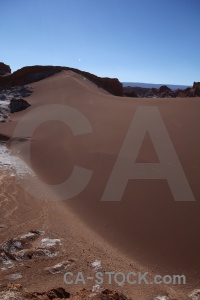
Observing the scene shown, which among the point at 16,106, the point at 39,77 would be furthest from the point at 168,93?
the point at 16,106

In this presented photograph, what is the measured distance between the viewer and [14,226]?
6773mm

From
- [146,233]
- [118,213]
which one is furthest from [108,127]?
[146,233]

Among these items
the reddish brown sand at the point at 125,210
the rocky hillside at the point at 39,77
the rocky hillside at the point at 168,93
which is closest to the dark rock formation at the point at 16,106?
the reddish brown sand at the point at 125,210

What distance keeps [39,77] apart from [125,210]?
25.7 m

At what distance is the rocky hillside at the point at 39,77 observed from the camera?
30.4 m

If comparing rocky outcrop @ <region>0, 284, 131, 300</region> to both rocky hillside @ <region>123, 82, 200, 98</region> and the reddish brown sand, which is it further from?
rocky hillside @ <region>123, 82, 200, 98</region>

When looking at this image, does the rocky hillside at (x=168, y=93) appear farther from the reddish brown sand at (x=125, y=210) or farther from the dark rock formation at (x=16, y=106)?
the reddish brown sand at (x=125, y=210)

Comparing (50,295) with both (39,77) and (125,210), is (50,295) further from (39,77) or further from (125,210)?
(39,77)

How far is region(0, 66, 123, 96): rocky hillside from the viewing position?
30359 mm

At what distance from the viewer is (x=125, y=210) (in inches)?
292

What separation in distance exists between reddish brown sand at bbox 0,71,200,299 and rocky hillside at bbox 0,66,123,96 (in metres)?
18.5

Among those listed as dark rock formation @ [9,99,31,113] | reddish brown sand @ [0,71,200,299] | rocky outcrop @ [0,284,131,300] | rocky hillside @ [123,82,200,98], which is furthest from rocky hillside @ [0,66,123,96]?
rocky outcrop @ [0,284,131,300]

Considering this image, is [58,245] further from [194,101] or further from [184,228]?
[194,101]

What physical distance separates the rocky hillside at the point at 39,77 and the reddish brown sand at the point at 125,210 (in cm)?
1851
